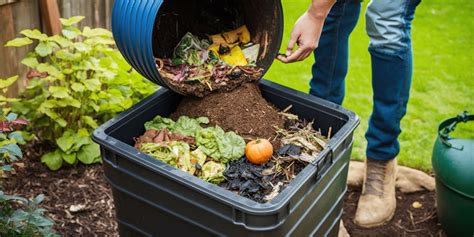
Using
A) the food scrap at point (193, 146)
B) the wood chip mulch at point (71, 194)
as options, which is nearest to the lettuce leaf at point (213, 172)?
the food scrap at point (193, 146)

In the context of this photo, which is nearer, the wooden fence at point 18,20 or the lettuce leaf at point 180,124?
the lettuce leaf at point 180,124

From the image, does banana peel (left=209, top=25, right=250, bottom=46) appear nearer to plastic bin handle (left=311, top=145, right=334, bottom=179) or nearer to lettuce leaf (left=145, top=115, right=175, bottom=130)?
lettuce leaf (left=145, top=115, right=175, bottom=130)

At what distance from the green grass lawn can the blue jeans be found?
63cm

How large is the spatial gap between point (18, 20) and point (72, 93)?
571 mm

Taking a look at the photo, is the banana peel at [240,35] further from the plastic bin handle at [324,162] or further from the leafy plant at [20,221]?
the leafy plant at [20,221]

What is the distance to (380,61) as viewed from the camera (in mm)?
2824

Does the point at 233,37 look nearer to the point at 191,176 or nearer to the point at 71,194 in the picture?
the point at 191,176

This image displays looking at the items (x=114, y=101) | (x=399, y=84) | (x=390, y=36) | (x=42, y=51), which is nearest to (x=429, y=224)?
(x=399, y=84)

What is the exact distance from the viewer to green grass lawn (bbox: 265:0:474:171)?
3.85m

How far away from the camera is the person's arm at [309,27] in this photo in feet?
8.02

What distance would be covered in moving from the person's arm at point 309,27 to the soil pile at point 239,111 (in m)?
0.24

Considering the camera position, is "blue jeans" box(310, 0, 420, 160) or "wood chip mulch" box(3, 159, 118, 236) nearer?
"blue jeans" box(310, 0, 420, 160)

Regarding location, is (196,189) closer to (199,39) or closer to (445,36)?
(199,39)

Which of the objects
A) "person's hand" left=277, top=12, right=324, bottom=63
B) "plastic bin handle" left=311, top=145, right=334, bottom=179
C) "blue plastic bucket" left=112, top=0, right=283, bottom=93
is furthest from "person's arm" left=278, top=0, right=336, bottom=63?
"plastic bin handle" left=311, top=145, right=334, bottom=179
